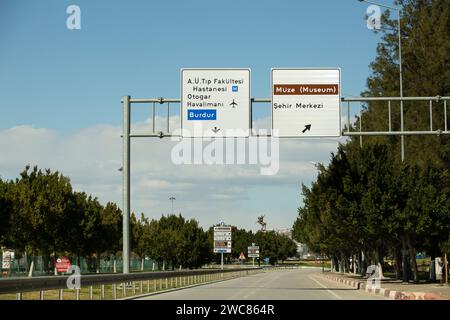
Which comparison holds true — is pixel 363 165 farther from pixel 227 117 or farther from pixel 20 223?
pixel 20 223

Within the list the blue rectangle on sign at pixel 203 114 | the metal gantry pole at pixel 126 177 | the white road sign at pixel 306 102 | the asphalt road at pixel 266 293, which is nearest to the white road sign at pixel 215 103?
the blue rectangle on sign at pixel 203 114

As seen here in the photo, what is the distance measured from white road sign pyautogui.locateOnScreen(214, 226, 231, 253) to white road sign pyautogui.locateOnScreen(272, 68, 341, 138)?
169 ft

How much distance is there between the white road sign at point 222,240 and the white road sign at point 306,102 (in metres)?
51.7

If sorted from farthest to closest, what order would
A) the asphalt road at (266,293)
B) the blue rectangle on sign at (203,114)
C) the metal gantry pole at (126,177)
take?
the metal gantry pole at (126,177) → the blue rectangle on sign at (203,114) → the asphalt road at (266,293)

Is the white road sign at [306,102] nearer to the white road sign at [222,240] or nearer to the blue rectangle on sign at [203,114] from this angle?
the blue rectangle on sign at [203,114]

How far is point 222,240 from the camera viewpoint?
84.1 m

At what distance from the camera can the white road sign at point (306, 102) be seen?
108 ft

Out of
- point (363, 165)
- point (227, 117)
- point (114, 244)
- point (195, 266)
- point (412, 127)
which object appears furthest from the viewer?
point (195, 266)

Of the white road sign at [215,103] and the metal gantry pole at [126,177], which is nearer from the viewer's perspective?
the white road sign at [215,103]

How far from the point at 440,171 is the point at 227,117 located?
1858 centimetres

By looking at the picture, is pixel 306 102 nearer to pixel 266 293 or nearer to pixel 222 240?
pixel 266 293

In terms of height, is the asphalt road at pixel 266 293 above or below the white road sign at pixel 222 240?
below
